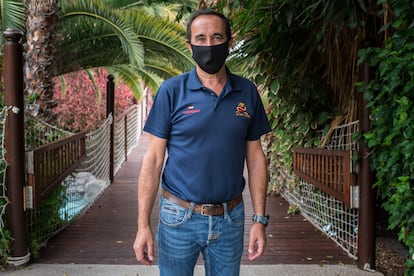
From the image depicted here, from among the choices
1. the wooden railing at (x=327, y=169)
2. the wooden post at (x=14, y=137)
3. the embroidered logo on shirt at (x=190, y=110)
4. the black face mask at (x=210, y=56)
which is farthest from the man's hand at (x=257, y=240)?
the wooden post at (x=14, y=137)

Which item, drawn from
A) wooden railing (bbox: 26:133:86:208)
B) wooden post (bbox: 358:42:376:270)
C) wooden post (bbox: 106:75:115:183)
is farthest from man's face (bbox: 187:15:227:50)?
wooden post (bbox: 106:75:115:183)

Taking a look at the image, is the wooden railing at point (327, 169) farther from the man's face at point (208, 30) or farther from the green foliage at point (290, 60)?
the man's face at point (208, 30)

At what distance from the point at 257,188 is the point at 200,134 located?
0.44m

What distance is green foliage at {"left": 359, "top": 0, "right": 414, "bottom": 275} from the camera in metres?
2.90

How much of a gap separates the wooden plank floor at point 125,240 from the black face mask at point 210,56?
2.43m

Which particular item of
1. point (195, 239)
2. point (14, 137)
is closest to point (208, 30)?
point (195, 239)

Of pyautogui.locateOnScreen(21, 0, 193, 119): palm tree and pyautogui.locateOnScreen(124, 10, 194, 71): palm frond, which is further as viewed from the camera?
pyautogui.locateOnScreen(124, 10, 194, 71): palm frond

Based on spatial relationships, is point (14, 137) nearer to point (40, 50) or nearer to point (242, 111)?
point (242, 111)

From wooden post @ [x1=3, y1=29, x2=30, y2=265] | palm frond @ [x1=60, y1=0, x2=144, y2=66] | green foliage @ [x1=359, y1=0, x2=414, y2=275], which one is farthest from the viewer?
palm frond @ [x1=60, y1=0, x2=144, y2=66]

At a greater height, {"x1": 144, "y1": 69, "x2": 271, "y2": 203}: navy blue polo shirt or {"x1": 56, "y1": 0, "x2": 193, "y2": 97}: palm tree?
{"x1": 56, "y1": 0, "x2": 193, "y2": 97}: palm tree

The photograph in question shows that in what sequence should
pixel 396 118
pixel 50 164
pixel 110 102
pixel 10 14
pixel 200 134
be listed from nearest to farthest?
pixel 200 134 → pixel 396 118 → pixel 50 164 → pixel 10 14 → pixel 110 102

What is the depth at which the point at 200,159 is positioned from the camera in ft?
6.64

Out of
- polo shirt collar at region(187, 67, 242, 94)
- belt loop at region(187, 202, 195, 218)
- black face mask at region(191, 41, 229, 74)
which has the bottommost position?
belt loop at region(187, 202, 195, 218)

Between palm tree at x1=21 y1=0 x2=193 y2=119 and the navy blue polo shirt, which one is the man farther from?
palm tree at x1=21 y1=0 x2=193 y2=119
